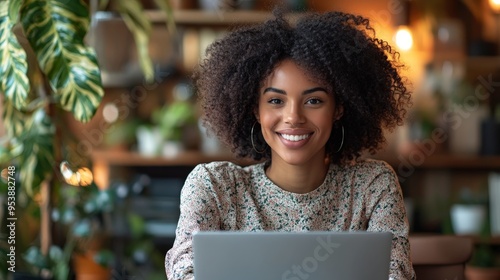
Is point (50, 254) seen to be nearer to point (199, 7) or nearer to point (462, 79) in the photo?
point (199, 7)

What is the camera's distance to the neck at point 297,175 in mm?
2084

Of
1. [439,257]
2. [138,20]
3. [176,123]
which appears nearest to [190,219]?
[439,257]

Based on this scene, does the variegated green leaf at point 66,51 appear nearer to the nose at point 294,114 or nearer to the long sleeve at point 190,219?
the long sleeve at point 190,219

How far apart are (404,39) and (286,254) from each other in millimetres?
3030

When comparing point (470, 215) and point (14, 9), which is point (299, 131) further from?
point (470, 215)

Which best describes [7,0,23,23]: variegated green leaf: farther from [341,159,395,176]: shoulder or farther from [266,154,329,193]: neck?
[341,159,395,176]: shoulder

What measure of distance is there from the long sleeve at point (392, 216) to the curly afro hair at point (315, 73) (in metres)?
0.12

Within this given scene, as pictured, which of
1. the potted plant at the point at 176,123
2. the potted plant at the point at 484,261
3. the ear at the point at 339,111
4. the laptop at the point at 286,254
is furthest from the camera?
the potted plant at the point at 176,123

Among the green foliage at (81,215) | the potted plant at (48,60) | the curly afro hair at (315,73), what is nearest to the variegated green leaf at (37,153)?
the potted plant at (48,60)

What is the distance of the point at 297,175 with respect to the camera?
6.85 ft

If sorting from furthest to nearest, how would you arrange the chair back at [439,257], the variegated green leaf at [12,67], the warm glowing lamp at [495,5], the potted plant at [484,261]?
the warm glowing lamp at [495,5]
the potted plant at [484,261]
the variegated green leaf at [12,67]
the chair back at [439,257]

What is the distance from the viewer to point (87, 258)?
12.1 feet

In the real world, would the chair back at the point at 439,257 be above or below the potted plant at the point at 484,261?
above

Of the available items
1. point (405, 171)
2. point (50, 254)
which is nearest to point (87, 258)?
point (50, 254)
